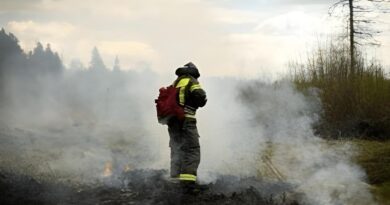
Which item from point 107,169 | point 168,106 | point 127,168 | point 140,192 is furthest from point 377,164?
point 107,169

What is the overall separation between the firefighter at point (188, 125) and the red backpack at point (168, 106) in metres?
0.09

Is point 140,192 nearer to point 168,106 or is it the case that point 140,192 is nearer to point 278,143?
point 168,106

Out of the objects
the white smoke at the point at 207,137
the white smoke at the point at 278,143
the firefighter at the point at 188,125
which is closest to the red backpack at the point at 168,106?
the firefighter at the point at 188,125

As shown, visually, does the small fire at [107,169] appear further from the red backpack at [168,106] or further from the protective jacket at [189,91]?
the protective jacket at [189,91]

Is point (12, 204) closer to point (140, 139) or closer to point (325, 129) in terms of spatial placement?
point (140, 139)

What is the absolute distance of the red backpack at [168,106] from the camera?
25.5 feet

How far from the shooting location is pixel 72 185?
844 centimetres

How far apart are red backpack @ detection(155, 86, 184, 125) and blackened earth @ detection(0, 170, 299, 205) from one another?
1129mm

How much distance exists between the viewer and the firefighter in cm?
774

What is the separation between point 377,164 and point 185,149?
380cm

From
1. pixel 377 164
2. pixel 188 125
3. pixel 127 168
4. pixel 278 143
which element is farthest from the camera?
pixel 278 143

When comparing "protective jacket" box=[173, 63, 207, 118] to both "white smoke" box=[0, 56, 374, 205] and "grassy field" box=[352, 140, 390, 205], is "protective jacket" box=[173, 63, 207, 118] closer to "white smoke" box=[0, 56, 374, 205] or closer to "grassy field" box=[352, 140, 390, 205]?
"white smoke" box=[0, 56, 374, 205]

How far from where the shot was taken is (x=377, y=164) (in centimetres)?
910

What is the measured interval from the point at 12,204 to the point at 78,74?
65.1 feet
